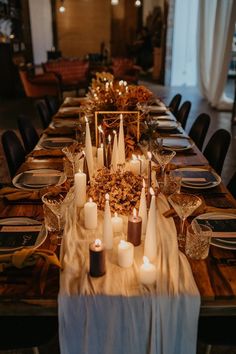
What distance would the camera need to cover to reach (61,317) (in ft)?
3.57

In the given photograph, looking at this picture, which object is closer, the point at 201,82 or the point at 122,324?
the point at 122,324

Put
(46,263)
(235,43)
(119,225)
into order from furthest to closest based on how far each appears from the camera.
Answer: (235,43) < (119,225) < (46,263)

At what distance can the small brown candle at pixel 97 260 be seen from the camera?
3.68 feet

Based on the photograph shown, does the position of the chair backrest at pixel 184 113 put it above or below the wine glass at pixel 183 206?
below

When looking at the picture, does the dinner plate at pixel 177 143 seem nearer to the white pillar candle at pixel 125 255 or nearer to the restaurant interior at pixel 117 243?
the restaurant interior at pixel 117 243

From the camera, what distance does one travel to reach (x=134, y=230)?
1288 millimetres

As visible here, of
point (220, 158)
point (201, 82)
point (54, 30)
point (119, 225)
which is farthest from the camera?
point (54, 30)

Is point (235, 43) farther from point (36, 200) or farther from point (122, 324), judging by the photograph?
point (122, 324)

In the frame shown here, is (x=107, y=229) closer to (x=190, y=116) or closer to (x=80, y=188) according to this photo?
(x=80, y=188)

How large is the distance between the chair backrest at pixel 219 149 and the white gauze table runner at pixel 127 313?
4.85 ft

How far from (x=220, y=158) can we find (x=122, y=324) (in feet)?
5.47

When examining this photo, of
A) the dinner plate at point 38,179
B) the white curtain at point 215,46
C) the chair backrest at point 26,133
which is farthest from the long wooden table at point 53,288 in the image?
the white curtain at point 215,46

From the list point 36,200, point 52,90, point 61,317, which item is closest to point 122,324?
point 61,317

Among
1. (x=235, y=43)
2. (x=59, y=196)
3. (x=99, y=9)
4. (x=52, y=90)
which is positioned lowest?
(x=52, y=90)
